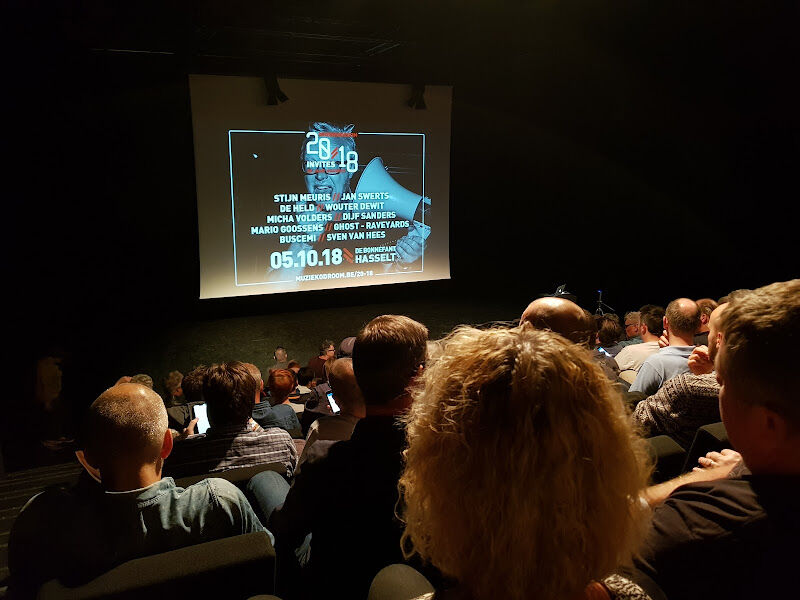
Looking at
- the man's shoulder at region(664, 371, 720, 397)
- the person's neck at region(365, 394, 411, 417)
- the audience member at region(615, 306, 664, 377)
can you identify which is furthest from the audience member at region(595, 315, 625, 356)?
the person's neck at region(365, 394, 411, 417)

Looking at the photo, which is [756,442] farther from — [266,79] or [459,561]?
[266,79]

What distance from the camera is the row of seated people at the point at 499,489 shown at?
0.75m

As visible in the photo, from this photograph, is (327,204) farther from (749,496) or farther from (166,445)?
(749,496)

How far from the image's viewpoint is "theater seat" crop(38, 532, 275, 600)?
1.33m

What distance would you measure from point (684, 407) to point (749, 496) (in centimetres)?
118

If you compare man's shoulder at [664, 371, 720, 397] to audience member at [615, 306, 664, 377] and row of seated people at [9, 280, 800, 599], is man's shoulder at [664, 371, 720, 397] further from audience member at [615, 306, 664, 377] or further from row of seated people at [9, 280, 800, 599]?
audience member at [615, 306, 664, 377]

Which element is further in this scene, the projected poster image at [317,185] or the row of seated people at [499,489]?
the projected poster image at [317,185]

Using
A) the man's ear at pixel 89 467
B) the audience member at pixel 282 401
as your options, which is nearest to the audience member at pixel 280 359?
the audience member at pixel 282 401

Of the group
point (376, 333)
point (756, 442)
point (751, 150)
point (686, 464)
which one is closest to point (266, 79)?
point (376, 333)

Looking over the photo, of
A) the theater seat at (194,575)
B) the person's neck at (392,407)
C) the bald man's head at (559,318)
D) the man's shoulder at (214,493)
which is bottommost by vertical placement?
the theater seat at (194,575)

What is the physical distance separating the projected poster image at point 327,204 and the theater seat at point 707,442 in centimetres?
592

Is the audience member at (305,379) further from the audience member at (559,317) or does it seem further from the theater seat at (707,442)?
the theater seat at (707,442)

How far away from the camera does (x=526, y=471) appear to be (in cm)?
74

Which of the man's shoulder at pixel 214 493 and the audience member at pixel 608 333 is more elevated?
the man's shoulder at pixel 214 493
